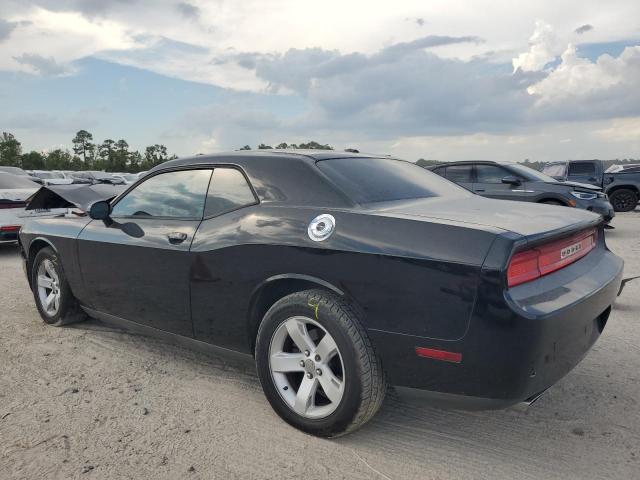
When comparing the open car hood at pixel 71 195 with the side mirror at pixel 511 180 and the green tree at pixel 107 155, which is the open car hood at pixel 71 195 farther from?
the green tree at pixel 107 155

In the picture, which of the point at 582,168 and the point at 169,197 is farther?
the point at 582,168

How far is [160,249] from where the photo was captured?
11.4 ft

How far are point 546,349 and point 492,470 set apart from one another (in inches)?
25.8

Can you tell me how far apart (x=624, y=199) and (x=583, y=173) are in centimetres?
150

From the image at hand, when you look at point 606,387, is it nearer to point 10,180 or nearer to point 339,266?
point 339,266

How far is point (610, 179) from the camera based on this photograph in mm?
16172

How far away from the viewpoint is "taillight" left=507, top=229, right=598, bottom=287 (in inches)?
92.7

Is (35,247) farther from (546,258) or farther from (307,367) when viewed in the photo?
(546,258)

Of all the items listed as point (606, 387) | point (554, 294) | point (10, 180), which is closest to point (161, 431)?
point (554, 294)

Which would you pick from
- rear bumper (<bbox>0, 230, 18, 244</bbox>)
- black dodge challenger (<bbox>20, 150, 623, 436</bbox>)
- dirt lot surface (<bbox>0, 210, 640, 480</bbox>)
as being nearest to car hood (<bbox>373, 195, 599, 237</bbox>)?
black dodge challenger (<bbox>20, 150, 623, 436</bbox>)

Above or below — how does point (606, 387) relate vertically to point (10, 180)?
below

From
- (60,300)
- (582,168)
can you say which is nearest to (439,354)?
(60,300)

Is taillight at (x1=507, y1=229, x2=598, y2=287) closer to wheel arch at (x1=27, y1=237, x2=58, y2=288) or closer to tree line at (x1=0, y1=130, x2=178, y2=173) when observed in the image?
wheel arch at (x1=27, y1=237, x2=58, y2=288)

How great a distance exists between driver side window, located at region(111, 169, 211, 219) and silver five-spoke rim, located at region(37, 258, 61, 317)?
106 cm
